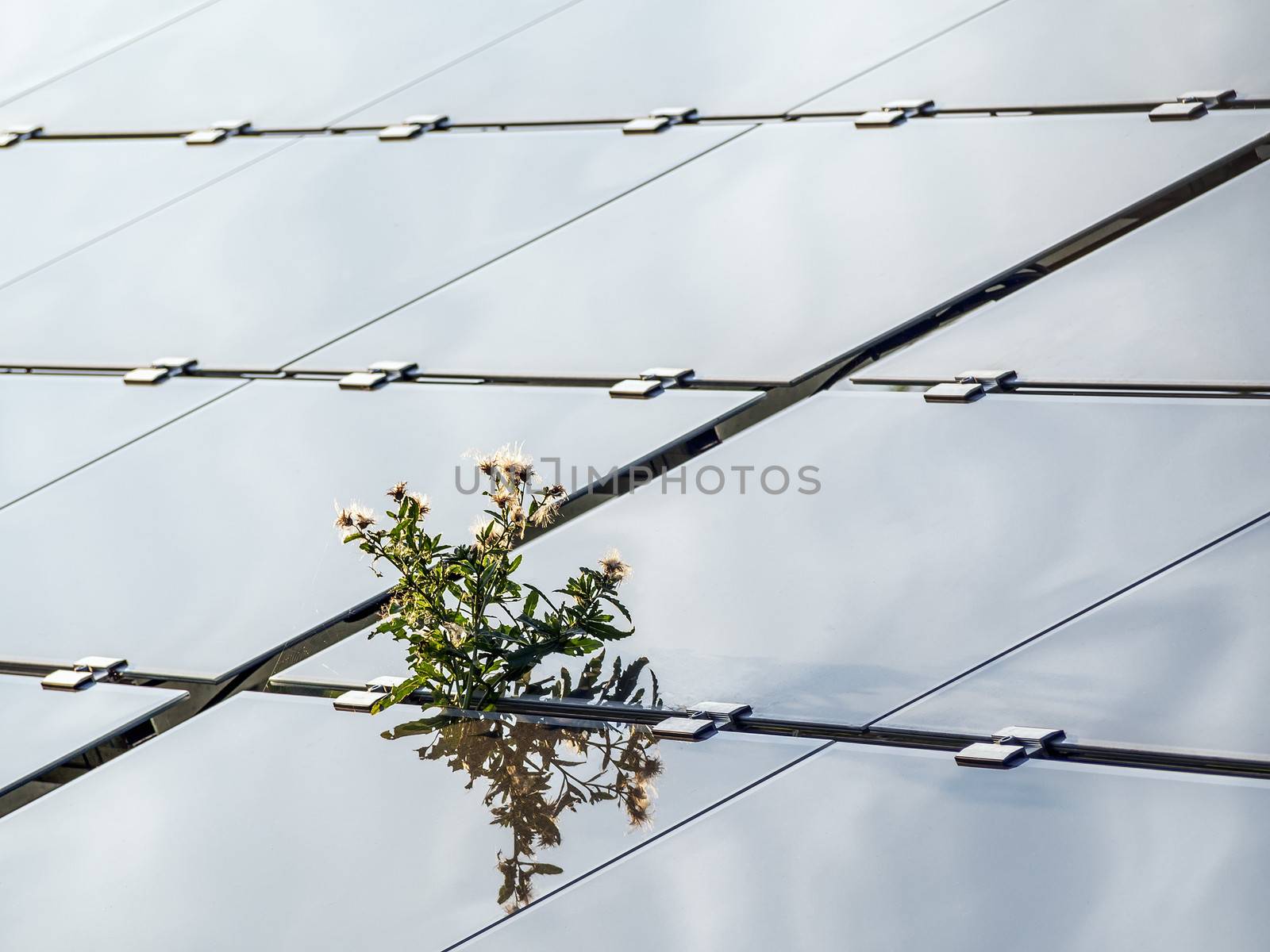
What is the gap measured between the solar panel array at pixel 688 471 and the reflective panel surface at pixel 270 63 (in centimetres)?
5

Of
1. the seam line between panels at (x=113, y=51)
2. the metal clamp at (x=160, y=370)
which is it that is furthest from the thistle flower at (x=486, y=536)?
the seam line between panels at (x=113, y=51)

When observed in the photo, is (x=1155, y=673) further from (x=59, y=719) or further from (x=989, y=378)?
(x=59, y=719)

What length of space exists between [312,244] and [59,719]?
1980 mm

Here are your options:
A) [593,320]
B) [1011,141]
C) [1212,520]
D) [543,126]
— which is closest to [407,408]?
[593,320]

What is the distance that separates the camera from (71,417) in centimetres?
473

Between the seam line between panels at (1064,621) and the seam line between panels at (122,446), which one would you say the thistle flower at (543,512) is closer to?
the seam line between panels at (1064,621)

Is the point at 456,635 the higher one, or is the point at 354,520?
the point at 354,520

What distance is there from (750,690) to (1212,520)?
0.96 m

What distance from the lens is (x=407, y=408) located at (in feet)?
13.6

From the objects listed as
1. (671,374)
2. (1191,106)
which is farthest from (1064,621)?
(1191,106)

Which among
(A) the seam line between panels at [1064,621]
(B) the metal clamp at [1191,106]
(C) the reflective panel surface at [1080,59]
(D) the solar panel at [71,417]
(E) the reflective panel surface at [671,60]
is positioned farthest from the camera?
(E) the reflective panel surface at [671,60]

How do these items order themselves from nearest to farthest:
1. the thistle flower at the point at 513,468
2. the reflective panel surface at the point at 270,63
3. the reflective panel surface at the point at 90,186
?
1. the thistle flower at the point at 513,468
2. the reflective panel surface at the point at 90,186
3. the reflective panel surface at the point at 270,63

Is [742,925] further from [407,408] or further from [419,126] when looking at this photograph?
[419,126]

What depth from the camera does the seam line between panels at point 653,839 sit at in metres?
2.60
